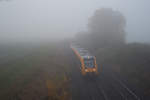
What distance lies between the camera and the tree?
3788cm

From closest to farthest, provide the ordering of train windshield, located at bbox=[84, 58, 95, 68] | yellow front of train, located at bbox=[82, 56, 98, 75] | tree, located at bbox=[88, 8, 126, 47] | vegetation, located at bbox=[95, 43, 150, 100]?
vegetation, located at bbox=[95, 43, 150, 100]
yellow front of train, located at bbox=[82, 56, 98, 75]
train windshield, located at bbox=[84, 58, 95, 68]
tree, located at bbox=[88, 8, 126, 47]

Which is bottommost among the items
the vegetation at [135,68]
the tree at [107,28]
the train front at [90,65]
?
the vegetation at [135,68]

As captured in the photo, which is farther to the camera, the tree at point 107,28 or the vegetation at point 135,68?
the tree at point 107,28

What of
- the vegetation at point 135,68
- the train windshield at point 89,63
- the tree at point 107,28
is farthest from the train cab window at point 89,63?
the tree at point 107,28

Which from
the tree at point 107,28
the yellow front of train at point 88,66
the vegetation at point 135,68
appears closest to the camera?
the vegetation at point 135,68

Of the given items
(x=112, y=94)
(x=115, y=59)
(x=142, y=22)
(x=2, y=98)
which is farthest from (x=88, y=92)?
(x=142, y=22)

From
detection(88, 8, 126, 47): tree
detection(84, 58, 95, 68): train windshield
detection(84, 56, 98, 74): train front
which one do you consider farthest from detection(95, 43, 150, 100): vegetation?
detection(88, 8, 126, 47): tree

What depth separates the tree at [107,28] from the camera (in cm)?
3788

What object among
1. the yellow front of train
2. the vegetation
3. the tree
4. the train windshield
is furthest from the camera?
the tree

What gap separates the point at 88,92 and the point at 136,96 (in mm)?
4572

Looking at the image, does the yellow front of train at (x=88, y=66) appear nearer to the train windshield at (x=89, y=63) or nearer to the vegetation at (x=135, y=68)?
the train windshield at (x=89, y=63)

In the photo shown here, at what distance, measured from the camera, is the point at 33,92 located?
11.7 meters

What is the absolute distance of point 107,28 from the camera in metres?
38.7

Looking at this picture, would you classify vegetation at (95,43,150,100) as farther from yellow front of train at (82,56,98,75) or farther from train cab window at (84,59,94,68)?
train cab window at (84,59,94,68)
